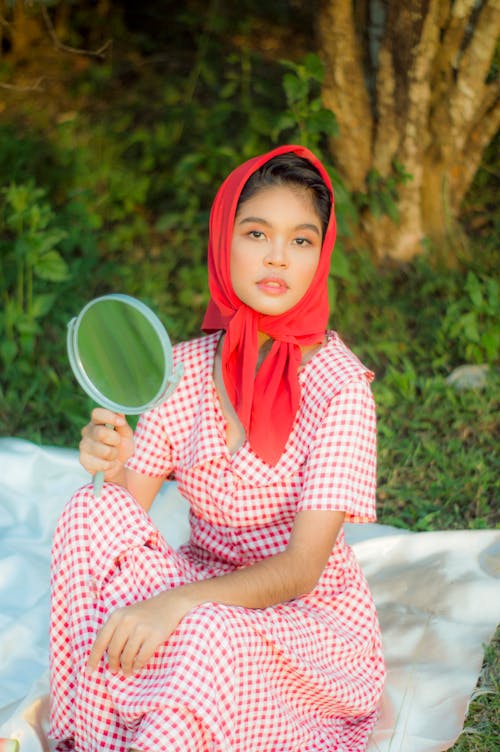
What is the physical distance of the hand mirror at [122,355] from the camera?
1856 mm

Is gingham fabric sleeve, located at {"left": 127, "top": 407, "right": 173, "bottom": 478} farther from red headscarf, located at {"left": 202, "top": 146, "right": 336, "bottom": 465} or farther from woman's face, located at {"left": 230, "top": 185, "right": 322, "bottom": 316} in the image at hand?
woman's face, located at {"left": 230, "top": 185, "right": 322, "bottom": 316}

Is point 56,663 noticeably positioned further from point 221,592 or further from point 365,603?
point 365,603

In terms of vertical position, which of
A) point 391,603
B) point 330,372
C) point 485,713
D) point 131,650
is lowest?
point 391,603

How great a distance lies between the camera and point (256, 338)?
2.17m

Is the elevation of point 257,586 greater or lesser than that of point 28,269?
greater

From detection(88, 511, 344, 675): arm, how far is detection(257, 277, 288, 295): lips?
→ 0.46m

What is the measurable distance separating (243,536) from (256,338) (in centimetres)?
43

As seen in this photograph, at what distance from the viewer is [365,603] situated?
87.5 inches

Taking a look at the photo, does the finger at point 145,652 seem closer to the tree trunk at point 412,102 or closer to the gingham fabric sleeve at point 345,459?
the gingham fabric sleeve at point 345,459

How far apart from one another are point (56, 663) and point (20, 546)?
3.50ft

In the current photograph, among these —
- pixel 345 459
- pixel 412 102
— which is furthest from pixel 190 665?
pixel 412 102

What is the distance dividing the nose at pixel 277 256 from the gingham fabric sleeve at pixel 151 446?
0.43m

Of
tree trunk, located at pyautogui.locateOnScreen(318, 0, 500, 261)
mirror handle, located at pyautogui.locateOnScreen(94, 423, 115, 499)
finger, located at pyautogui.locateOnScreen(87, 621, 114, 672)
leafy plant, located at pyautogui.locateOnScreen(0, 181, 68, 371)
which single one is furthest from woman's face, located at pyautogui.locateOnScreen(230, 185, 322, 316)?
tree trunk, located at pyautogui.locateOnScreen(318, 0, 500, 261)

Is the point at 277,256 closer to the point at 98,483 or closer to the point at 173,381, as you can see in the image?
the point at 173,381
